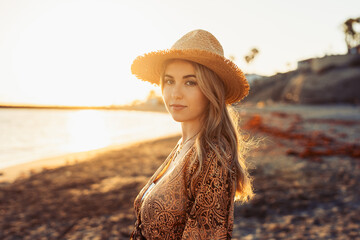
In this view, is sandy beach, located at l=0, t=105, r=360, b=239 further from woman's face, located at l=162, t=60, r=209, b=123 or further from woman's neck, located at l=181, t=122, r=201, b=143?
woman's face, located at l=162, t=60, r=209, b=123

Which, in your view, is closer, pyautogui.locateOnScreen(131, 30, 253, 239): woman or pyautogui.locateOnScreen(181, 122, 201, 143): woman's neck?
pyautogui.locateOnScreen(131, 30, 253, 239): woman

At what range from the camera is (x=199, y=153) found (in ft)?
5.11

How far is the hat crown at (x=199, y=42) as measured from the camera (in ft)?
5.63

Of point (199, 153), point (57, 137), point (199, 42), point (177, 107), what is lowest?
point (57, 137)

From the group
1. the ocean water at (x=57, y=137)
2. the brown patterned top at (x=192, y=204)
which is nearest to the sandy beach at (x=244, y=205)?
the brown patterned top at (x=192, y=204)

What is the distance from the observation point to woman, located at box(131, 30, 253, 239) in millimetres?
1478

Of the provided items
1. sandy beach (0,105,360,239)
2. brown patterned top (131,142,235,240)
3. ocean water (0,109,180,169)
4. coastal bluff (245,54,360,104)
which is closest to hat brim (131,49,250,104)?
brown patterned top (131,142,235,240)

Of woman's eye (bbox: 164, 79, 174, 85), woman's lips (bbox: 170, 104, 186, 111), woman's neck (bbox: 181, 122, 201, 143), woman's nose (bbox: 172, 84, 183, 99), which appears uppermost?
woman's eye (bbox: 164, 79, 174, 85)

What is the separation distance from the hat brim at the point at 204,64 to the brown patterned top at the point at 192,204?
0.54 meters

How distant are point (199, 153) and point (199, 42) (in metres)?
0.70

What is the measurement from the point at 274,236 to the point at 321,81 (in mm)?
40472

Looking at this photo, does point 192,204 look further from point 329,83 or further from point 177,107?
point 329,83

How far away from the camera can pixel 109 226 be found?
5.14 meters

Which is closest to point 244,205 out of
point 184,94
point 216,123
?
point 216,123
